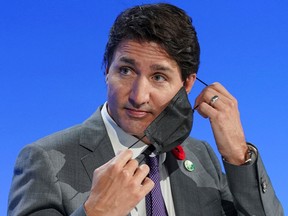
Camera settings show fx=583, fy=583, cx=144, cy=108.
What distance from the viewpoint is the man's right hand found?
2.65 metres

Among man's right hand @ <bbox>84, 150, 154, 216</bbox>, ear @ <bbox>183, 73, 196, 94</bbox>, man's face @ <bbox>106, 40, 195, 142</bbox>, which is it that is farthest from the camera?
ear @ <bbox>183, 73, 196, 94</bbox>

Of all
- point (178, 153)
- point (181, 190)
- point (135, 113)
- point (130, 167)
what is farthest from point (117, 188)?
point (178, 153)

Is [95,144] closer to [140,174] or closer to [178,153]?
[178,153]

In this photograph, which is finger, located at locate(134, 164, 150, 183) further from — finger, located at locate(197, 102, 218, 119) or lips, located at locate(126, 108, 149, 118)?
finger, located at locate(197, 102, 218, 119)

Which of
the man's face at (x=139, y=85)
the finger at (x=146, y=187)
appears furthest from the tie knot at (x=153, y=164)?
the finger at (x=146, y=187)

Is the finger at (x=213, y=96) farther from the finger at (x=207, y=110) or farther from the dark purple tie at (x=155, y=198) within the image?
the dark purple tie at (x=155, y=198)

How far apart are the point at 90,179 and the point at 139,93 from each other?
1.85 ft

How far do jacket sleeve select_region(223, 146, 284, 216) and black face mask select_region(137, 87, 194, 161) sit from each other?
0.37m

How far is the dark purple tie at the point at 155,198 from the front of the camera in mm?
3309

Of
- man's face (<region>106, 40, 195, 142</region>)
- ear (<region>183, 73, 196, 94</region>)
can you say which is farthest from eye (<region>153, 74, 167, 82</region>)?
ear (<region>183, 73, 196, 94</region>)

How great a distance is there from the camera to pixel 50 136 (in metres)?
3.47

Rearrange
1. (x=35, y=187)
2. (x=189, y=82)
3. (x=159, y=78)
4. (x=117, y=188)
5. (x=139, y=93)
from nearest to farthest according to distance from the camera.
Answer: (x=117, y=188) < (x=35, y=187) < (x=139, y=93) < (x=159, y=78) < (x=189, y=82)

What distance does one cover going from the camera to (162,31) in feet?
11.3

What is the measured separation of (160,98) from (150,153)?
0.34m
